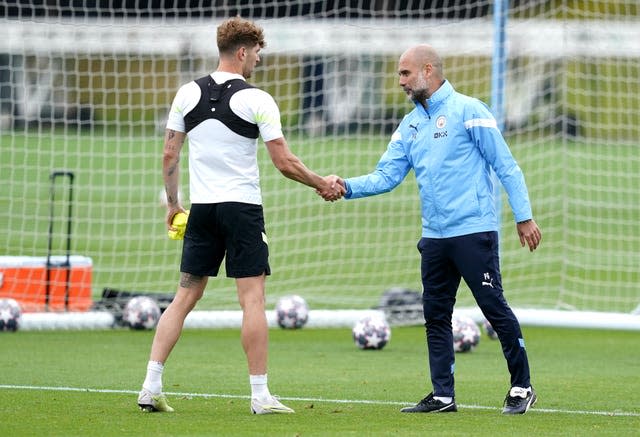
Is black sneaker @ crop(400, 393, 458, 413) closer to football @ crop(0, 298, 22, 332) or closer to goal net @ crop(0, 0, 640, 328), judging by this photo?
football @ crop(0, 298, 22, 332)

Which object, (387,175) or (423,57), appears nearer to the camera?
(423,57)

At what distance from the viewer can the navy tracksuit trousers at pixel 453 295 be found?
299 inches

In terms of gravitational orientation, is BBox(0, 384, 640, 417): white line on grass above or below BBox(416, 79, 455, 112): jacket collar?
below

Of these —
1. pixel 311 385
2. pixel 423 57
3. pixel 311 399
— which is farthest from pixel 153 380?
pixel 423 57

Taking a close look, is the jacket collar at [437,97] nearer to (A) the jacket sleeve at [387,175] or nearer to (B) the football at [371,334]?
(A) the jacket sleeve at [387,175]

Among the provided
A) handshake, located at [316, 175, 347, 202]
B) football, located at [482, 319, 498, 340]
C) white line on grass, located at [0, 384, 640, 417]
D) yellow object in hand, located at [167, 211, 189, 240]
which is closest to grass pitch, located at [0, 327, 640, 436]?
white line on grass, located at [0, 384, 640, 417]

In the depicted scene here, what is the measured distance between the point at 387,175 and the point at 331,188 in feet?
1.19

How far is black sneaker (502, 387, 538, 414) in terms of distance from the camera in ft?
24.9

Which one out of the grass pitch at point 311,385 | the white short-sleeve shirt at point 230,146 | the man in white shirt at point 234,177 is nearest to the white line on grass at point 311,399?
the grass pitch at point 311,385

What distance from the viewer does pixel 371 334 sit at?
37.1 feet

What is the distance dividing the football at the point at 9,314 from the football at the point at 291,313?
7.71ft

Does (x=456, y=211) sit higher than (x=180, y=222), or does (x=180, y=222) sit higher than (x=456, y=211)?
(x=456, y=211)

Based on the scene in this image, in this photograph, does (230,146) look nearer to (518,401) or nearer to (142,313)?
(518,401)

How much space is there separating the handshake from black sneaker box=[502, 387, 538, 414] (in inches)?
57.6
